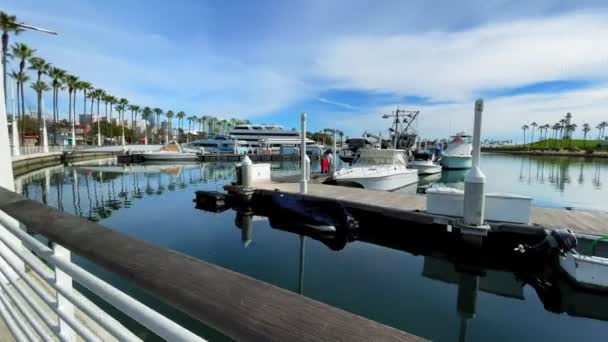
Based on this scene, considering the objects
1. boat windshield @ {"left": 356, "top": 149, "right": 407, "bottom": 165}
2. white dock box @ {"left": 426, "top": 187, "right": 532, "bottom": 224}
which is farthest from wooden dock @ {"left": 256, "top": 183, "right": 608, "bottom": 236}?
boat windshield @ {"left": 356, "top": 149, "right": 407, "bottom": 165}

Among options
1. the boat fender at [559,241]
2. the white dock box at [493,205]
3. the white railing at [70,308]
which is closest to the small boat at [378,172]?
the white dock box at [493,205]

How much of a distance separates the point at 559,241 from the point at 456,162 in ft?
94.9

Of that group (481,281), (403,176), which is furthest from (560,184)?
(481,281)

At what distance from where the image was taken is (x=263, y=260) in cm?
739

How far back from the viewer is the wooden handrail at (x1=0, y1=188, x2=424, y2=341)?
0.68m

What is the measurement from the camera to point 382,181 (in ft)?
50.8

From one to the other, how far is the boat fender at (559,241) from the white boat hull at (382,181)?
8.80 meters

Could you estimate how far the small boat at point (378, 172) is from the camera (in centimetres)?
1502

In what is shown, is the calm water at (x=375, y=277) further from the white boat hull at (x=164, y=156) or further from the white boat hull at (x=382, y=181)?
the white boat hull at (x=164, y=156)

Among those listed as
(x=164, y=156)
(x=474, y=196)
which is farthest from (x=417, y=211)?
(x=164, y=156)

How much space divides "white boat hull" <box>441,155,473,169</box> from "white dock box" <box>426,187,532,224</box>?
89.8ft

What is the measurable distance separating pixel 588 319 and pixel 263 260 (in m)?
6.02

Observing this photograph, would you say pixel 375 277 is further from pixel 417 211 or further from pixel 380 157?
pixel 380 157

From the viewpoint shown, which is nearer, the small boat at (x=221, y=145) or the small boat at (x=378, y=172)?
the small boat at (x=378, y=172)
